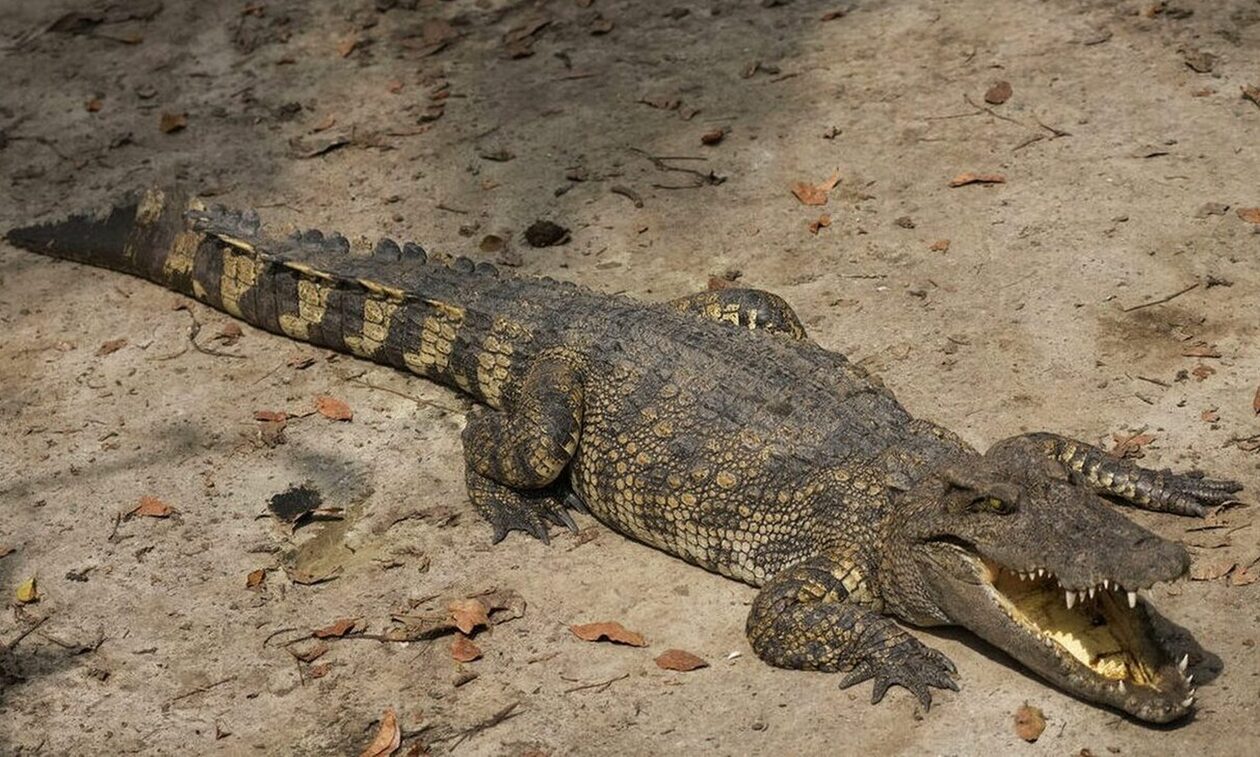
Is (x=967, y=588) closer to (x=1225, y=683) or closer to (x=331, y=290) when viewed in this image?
(x=1225, y=683)

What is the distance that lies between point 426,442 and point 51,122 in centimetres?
419

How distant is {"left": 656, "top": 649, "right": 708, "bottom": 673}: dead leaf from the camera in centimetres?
534

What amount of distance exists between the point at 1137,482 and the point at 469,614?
2.56 m

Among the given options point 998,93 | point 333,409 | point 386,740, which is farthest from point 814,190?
point 386,740

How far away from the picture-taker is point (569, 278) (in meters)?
7.52

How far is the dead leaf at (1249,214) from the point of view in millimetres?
7219

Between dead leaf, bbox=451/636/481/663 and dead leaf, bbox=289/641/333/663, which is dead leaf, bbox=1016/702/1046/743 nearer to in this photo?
dead leaf, bbox=451/636/481/663

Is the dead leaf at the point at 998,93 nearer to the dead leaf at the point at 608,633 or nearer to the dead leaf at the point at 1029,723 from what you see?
the dead leaf at the point at 608,633

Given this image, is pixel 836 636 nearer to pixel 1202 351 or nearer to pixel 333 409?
pixel 1202 351

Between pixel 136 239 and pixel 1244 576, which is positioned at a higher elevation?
pixel 136 239

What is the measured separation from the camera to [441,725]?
5.20m

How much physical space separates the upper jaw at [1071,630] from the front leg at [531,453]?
168 centimetres

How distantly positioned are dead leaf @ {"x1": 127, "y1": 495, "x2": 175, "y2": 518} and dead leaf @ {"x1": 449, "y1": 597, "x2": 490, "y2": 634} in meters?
1.45

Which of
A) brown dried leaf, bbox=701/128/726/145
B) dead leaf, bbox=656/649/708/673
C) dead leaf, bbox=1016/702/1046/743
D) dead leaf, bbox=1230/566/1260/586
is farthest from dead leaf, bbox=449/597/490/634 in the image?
brown dried leaf, bbox=701/128/726/145
